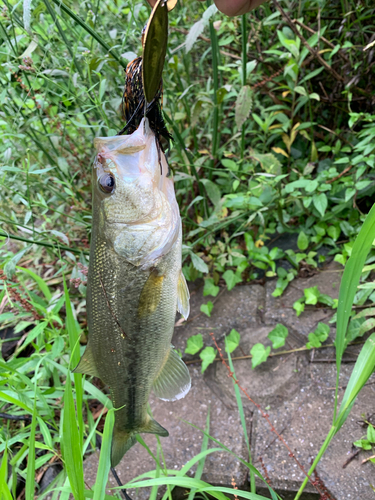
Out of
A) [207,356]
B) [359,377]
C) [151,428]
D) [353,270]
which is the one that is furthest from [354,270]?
[207,356]

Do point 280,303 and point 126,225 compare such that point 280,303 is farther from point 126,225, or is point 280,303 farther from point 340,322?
point 126,225

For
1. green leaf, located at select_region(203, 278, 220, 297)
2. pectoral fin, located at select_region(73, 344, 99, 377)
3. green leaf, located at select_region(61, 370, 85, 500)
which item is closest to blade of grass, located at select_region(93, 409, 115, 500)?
green leaf, located at select_region(61, 370, 85, 500)

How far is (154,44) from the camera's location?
777mm

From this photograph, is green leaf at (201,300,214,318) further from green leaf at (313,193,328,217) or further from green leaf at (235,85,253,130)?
green leaf at (235,85,253,130)

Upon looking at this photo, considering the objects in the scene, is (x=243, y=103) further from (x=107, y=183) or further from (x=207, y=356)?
(x=207, y=356)

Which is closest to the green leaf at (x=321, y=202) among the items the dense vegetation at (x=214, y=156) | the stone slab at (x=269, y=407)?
the dense vegetation at (x=214, y=156)

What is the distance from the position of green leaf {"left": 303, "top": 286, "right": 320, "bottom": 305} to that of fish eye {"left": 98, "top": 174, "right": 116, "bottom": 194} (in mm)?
1516

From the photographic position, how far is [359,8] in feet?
7.34

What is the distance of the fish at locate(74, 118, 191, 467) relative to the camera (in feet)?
3.95

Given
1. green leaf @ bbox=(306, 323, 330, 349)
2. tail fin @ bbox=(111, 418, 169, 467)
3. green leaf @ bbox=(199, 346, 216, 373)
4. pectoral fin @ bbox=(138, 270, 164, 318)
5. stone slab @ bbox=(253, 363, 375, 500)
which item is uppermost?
pectoral fin @ bbox=(138, 270, 164, 318)

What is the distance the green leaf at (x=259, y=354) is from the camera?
2105mm

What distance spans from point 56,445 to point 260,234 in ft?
6.49

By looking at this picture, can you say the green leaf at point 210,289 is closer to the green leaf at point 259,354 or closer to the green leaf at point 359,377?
the green leaf at point 259,354

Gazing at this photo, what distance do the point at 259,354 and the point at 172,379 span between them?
2.83ft
